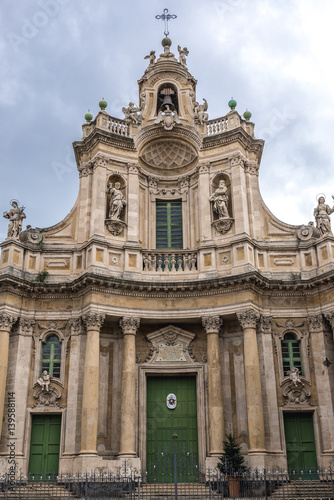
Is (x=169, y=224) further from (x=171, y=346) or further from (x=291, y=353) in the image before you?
(x=291, y=353)

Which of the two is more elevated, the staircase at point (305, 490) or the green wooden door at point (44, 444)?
the green wooden door at point (44, 444)

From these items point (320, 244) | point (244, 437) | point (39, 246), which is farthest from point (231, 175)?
point (244, 437)

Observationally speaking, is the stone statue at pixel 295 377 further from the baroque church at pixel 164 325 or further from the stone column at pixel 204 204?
the stone column at pixel 204 204

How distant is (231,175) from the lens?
21.5m

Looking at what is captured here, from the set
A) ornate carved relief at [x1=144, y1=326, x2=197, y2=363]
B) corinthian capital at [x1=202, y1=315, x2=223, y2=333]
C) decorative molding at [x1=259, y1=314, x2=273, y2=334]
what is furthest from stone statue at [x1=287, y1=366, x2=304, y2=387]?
ornate carved relief at [x1=144, y1=326, x2=197, y2=363]

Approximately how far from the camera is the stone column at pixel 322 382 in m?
17.9

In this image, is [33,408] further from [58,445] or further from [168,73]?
[168,73]

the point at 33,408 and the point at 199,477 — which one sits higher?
the point at 33,408

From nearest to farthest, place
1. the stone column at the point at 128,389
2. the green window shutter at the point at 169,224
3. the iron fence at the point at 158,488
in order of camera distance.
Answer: the iron fence at the point at 158,488 < the stone column at the point at 128,389 < the green window shutter at the point at 169,224

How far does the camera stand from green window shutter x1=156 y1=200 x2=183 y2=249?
22.1 meters

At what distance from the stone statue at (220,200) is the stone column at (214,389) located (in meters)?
4.27

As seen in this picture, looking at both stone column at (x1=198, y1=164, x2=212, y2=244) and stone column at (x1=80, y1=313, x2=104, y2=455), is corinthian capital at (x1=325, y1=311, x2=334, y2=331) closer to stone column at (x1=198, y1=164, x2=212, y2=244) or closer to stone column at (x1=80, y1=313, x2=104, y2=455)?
stone column at (x1=198, y1=164, x2=212, y2=244)

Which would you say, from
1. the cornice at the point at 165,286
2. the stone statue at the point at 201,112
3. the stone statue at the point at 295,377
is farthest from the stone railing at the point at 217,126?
the stone statue at the point at 295,377

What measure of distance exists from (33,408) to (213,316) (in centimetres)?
703
